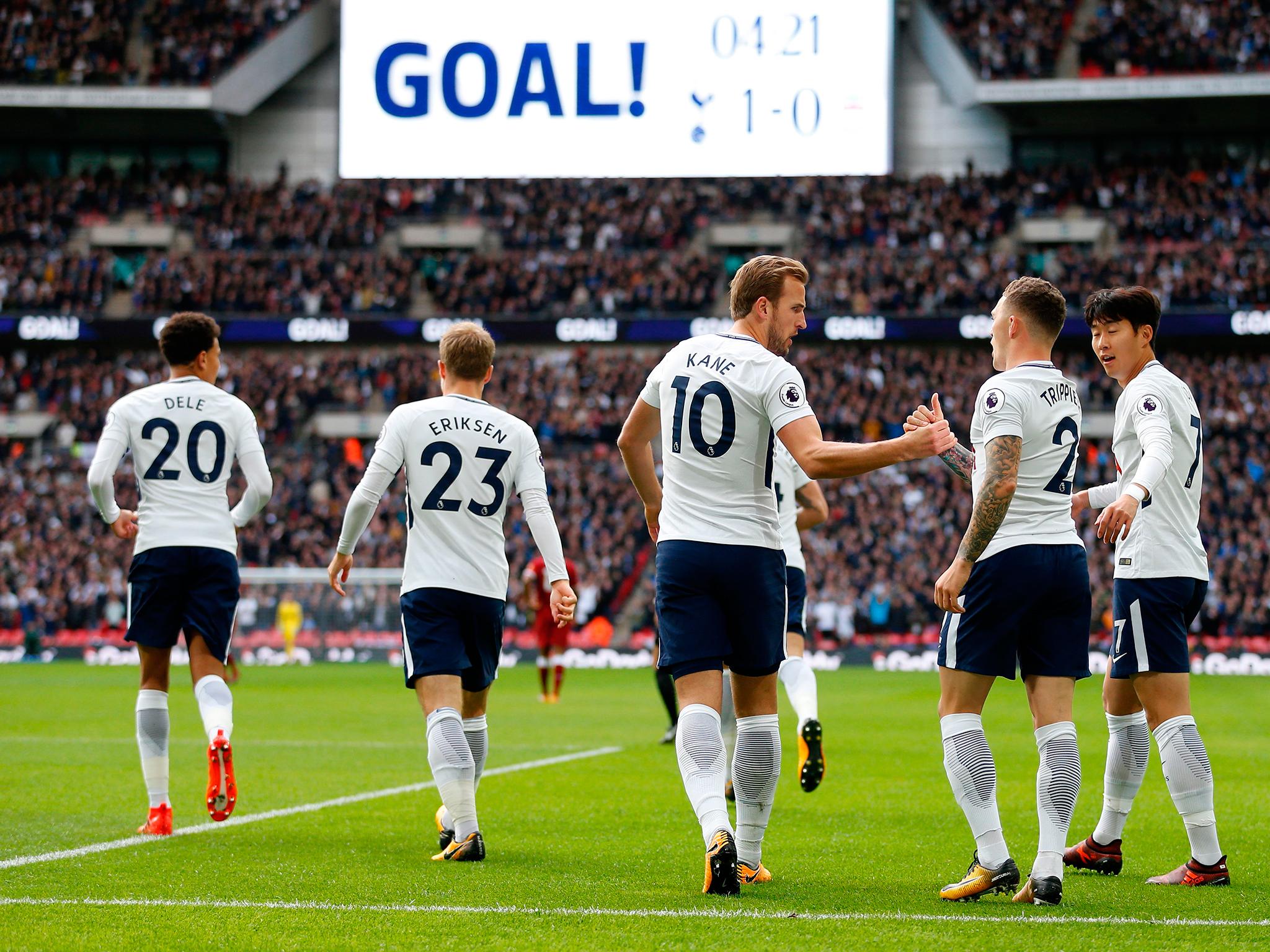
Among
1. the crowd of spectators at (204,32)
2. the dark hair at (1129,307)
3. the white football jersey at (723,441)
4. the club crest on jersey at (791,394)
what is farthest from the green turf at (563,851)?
the crowd of spectators at (204,32)

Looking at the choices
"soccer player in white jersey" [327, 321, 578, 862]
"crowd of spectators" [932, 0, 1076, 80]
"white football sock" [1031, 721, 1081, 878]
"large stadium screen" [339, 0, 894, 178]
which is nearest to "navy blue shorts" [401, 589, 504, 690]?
"soccer player in white jersey" [327, 321, 578, 862]

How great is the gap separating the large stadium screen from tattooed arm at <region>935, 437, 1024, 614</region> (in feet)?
111

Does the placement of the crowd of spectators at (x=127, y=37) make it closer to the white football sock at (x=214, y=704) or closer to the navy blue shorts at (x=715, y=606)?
the white football sock at (x=214, y=704)

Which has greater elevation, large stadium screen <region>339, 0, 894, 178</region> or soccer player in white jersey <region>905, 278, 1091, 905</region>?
large stadium screen <region>339, 0, 894, 178</region>

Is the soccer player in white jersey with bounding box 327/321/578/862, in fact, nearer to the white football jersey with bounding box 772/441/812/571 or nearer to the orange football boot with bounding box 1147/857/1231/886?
the white football jersey with bounding box 772/441/812/571

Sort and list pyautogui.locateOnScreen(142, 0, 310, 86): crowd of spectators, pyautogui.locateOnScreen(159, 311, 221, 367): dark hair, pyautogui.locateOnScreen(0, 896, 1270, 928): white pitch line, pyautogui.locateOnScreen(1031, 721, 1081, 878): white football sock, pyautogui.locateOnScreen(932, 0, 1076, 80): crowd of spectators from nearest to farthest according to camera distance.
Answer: pyautogui.locateOnScreen(0, 896, 1270, 928): white pitch line, pyautogui.locateOnScreen(1031, 721, 1081, 878): white football sock, pyautogui.locateOnScreen(159, 311, 221, 367): dark hair, pyautogui.locateOnScreen(932, 0, 1076, 80): crowd of spectators, pyautogui.locateOnScreen(142, 0, 310, 86): crowd of spectators

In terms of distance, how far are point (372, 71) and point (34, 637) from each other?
671 inches

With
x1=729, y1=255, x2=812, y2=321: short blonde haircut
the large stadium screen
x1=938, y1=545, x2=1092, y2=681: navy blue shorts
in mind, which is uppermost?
the large stadium screen

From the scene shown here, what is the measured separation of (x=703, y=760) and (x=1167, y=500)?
224 cm

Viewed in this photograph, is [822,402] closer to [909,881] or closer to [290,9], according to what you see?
[290,9]

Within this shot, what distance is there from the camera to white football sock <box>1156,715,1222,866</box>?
20.2ft

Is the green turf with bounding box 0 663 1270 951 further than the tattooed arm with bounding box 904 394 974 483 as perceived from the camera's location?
No

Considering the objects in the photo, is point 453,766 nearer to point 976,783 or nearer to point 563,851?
point 563,851

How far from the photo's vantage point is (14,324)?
39.1m
